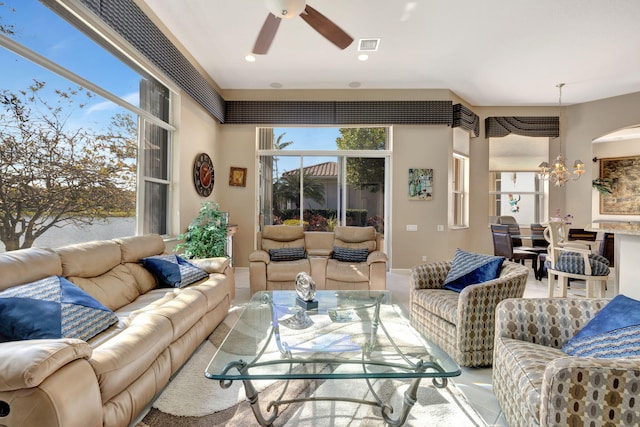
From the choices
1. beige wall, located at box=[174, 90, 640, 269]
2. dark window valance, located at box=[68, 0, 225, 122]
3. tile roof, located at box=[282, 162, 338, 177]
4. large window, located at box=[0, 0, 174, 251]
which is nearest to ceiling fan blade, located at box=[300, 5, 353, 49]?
dark window valance, located at box=[68, 0, 225, 122]

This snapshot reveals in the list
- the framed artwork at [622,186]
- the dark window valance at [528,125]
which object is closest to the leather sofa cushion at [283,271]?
the dark window valance at [528,125]

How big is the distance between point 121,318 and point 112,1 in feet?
8.53

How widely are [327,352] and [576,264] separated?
3169 millimetres

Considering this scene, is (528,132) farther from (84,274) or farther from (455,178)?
(84,274)

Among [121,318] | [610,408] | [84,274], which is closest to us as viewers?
[610,408]

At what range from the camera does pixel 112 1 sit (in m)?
2.66

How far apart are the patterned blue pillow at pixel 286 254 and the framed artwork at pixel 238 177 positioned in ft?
6.42

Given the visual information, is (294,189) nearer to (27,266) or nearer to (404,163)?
(404,163)

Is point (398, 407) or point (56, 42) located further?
point (56, 42)

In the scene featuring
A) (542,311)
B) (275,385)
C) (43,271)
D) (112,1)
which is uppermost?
(112,1)

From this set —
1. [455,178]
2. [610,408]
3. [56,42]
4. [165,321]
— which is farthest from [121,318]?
[455,178]

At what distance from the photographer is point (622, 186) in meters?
6.90

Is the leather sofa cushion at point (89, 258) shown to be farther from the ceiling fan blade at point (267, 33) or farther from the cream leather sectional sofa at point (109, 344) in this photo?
the ceiling fan blade at point (267, 33)

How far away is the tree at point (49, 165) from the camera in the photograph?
2188 millimetres
